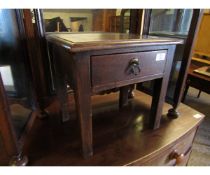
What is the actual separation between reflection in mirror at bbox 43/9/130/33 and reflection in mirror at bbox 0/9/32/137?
0.55 feet

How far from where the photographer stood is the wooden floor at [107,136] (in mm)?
550

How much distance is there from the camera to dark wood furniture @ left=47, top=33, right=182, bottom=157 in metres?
0.42

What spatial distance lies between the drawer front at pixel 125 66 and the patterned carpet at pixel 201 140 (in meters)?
1.01

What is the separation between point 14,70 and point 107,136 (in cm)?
41

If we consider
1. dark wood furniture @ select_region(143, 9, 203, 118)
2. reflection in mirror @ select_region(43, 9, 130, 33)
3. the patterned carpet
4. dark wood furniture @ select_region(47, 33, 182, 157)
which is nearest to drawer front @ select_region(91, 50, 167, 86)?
dark wood furniture @ select_region(47, 33, 182, 157)

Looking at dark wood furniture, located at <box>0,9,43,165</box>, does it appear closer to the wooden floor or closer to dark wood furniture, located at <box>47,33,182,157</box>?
the wooden floor

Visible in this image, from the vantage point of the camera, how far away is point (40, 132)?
66 cm

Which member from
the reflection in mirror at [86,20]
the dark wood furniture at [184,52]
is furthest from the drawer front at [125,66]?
the reflection in mirror at [86,20]

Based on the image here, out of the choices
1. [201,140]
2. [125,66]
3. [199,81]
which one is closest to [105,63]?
[125,66]

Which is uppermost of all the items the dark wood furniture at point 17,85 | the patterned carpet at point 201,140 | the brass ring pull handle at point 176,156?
the dark wood furniture at point 17,85

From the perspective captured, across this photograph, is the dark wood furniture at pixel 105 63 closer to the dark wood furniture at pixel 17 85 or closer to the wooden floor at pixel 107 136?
the wooden floor at pixel 107 136

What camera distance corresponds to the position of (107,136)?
652 mm
